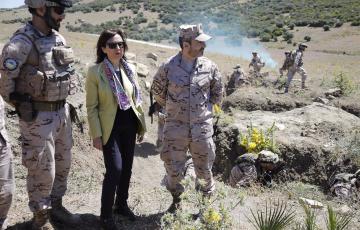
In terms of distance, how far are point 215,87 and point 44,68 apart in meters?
1.60

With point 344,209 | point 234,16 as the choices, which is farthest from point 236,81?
point 234,16

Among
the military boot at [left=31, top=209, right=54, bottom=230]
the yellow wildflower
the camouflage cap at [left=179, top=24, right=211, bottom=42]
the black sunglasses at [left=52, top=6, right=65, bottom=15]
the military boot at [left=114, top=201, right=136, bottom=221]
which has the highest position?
the black sunglasses at [left=52, top=6, right=65, bottom=15]

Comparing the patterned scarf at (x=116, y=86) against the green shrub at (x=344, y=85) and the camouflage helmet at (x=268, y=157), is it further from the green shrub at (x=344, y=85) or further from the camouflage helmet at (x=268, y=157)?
the green shrub at (x=344, y=85)

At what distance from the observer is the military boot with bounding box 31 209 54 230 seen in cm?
361

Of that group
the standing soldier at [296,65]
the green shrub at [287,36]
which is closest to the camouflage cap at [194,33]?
the standing soldier at [296,65]

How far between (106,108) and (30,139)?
677mm

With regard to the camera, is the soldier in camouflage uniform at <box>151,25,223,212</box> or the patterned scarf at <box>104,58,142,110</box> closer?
the patterned scarf at <box>104,58,142,110</box>

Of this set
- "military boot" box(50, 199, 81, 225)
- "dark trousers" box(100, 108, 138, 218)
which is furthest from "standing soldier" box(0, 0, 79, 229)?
"dark trousers" box(100, 108, 138, 218)

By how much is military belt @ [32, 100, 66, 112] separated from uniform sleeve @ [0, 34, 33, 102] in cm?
22

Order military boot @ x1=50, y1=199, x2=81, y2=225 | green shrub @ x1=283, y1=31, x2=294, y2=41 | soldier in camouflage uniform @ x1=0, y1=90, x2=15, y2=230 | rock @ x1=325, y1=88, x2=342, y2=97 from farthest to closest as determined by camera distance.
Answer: green shrub @ x1=283, y1=31, x2=294, y2=41 < rock @ x1=325, y1=88, x2=342, y2=97 < military boot @ x1=50, y1=199, x2=81, y2=225 < soldier in camouflage uniform @ x1=0, y1=90, x2=15, y2=230

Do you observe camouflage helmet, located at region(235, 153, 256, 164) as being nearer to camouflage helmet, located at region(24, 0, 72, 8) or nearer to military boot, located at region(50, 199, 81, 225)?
military boot, located at region(50, 199, 81, 225)

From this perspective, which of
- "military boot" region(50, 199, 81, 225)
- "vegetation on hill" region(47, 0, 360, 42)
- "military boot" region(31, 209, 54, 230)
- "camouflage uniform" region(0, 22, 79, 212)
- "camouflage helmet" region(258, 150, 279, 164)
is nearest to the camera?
"camouflage uniform" region(0, 22, 79, 212)

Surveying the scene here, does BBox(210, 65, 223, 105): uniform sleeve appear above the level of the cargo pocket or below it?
above

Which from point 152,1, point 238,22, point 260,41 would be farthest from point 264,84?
point 152,1
